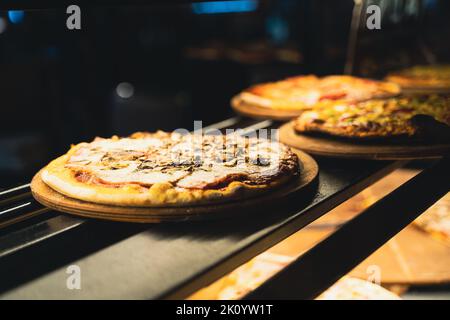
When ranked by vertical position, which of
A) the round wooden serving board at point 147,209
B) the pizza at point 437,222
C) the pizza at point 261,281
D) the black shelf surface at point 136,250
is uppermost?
the round wooden serving board at point 147,209

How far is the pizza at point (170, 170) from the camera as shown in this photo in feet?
6.33

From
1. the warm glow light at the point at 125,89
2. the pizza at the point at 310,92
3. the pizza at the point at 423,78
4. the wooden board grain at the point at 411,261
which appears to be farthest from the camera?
the warm glow light at the point at 125,89

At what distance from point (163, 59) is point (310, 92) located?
722 cm

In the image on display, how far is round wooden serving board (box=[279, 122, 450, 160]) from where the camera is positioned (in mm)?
2646

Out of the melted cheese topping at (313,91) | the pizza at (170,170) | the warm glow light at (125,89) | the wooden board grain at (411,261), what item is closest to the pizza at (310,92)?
the melted cheese topping at (313,91)

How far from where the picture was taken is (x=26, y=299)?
55.1 inches

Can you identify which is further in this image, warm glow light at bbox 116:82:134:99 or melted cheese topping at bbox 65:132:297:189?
warm glow light at bbox 116:82:134:99

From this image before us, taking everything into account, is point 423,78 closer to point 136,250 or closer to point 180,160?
point 180,160

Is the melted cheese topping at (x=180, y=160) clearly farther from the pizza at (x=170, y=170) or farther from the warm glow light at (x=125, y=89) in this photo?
the warm glow light at (x=125, y=89)

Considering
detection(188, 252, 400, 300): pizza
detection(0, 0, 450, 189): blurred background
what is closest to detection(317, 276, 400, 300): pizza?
detection(188, 252, 400, 300): pizza

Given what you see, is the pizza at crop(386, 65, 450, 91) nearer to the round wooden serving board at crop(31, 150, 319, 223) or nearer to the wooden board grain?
the wooden board grain

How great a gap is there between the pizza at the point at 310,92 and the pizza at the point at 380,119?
37cm

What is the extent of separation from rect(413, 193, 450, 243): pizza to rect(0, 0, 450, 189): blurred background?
1.54 metres
